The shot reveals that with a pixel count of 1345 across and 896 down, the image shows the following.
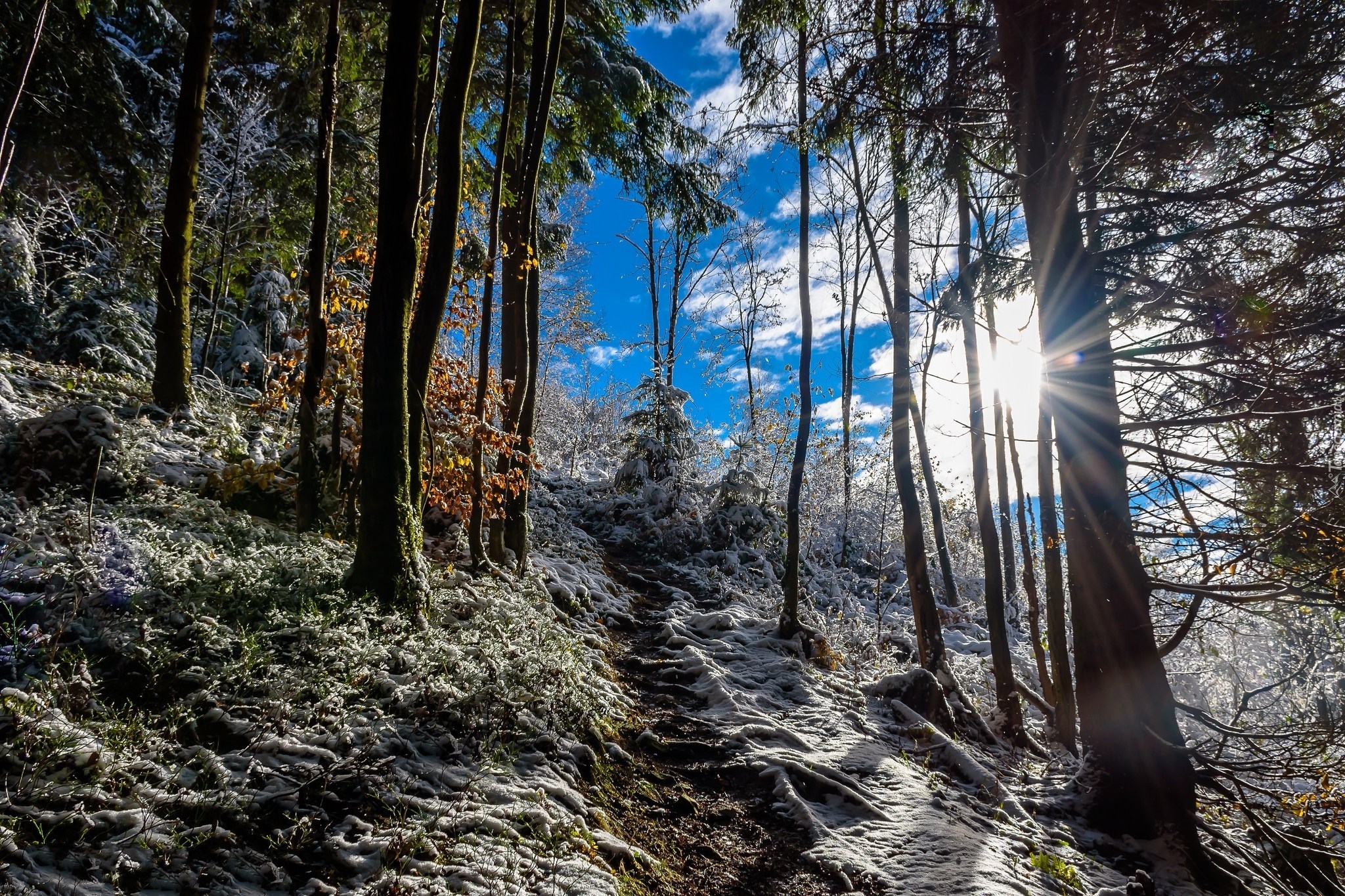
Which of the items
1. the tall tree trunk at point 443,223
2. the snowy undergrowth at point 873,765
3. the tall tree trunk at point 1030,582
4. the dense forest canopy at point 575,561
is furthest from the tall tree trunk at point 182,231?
the tall tree trunk at point 1030,582

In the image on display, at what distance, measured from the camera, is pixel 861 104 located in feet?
19.8

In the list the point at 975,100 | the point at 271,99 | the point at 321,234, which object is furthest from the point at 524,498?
the point at 271,99

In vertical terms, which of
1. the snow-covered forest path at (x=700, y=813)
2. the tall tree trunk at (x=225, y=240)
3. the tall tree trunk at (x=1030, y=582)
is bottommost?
the snow-covered forest path at (x=700, y=813)

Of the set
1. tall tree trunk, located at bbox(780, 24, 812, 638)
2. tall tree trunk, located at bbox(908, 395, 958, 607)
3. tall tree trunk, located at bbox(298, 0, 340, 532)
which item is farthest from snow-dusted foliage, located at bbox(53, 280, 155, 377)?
tall tree trunk, located at bbox(908, 395, 958, 607)

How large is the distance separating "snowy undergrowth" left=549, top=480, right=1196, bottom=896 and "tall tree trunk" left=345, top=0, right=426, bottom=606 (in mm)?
3510

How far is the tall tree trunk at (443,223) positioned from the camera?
5.51 metres

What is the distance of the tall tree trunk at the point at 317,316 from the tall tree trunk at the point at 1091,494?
21.1ft

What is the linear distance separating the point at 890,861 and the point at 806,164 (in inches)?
364

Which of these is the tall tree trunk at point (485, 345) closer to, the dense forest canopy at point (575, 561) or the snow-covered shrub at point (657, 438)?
the dense forest canopy at point (575, 561)

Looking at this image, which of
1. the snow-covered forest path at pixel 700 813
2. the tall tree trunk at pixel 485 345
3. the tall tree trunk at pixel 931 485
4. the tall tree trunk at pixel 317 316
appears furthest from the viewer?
the tall tree trunk at pixel 931 485

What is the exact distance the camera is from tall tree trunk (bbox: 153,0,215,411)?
6906 millimetres

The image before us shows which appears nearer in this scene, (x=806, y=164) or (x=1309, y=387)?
(x=1309, y=387)

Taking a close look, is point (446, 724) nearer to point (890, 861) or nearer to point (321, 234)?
point (890, 861)

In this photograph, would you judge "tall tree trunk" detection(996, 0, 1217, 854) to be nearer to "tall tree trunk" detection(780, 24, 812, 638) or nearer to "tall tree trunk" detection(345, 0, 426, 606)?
"tall tree trunk" detection(780, 24, 812, 638)
